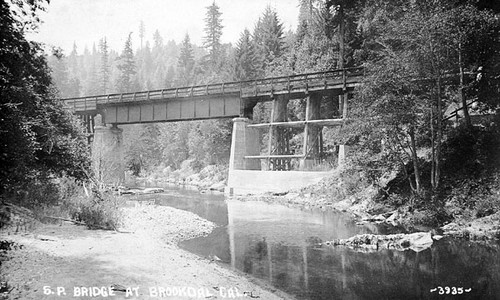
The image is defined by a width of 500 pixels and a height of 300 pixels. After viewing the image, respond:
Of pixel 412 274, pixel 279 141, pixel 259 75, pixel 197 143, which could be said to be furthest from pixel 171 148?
pixel 412 274

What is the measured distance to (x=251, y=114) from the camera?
36.1 meters

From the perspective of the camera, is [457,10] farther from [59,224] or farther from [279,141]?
[279,141]

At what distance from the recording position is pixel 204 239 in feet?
47.0

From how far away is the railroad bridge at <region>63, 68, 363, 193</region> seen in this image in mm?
30625

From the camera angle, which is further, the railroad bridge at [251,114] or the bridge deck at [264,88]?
the railroad bridge at [251,114]

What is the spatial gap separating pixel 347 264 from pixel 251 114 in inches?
1056

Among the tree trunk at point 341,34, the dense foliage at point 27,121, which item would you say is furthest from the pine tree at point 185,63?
the dense foliage at point 27,121

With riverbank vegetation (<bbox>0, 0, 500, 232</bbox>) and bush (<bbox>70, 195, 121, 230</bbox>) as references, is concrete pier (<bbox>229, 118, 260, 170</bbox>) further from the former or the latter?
bush (<bbox>70, 195, 121, 230</bbox>)

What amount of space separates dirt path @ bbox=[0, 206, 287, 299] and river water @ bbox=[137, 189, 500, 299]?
133cm

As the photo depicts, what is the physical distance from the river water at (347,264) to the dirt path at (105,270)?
133 centimetres

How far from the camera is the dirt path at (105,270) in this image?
6152 millimetres

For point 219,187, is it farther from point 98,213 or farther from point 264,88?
point 98,213

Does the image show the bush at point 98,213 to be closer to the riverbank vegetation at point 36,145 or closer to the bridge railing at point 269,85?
the riverbank vegetation at point 36,145

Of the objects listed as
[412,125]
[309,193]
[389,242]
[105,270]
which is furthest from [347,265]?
[309,193]
